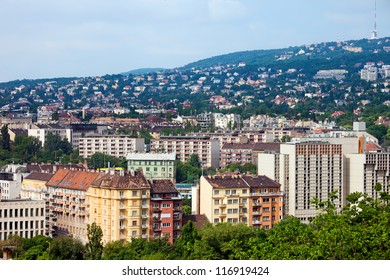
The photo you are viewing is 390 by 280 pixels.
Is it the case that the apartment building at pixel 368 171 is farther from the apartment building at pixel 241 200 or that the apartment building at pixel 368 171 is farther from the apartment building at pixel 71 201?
the apartment building at pixel 71 201

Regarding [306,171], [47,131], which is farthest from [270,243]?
[47,131]

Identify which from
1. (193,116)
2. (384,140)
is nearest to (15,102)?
(193,116)

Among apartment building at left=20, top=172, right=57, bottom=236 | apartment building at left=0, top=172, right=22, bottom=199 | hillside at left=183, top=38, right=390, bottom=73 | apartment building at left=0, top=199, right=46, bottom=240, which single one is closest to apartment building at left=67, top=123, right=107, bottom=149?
apartment building at left=0, top=172, right=22, bottom=199

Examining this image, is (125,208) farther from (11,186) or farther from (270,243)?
(270,243)

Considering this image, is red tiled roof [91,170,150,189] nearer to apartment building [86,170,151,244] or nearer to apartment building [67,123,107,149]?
apartment building [86,170,151,244]

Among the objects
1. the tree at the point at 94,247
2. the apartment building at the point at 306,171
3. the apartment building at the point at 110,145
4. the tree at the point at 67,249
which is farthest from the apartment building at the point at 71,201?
the apartment building at the point at 110,145
